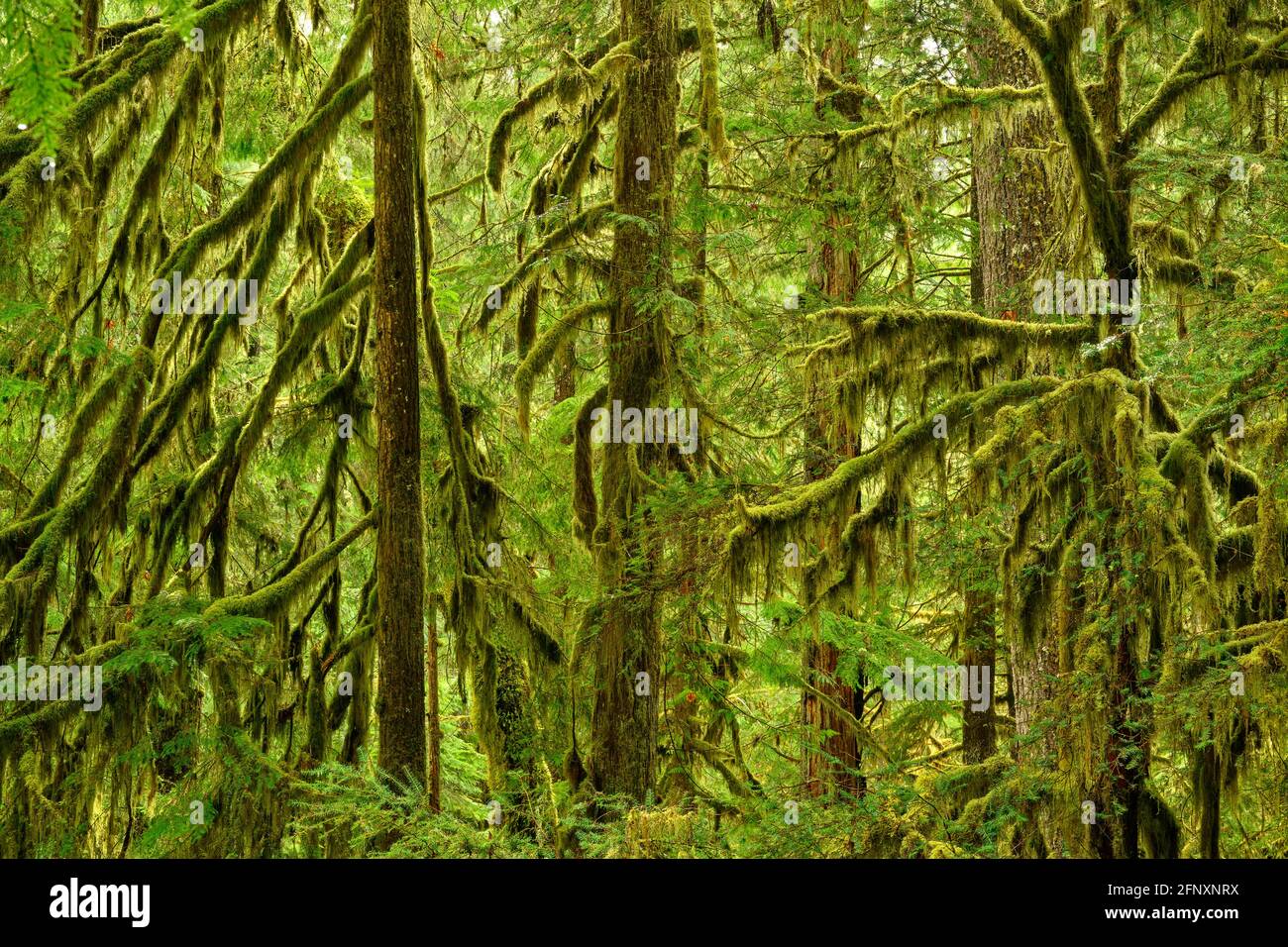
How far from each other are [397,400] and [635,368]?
179cm

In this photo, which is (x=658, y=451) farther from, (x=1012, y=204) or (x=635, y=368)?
(x=1012, y=204)

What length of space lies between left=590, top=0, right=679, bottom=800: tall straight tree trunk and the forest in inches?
1.4

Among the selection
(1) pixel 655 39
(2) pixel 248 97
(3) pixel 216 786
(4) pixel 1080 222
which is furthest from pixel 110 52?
(4) pixel 1080 222

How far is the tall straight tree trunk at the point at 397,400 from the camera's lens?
6.77m

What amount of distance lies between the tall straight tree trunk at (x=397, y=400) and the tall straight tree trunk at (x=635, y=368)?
54.7 inches

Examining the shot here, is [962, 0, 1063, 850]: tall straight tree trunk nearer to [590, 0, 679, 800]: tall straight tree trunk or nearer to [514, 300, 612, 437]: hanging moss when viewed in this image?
Answer: [590, 0, 679, 800]: tall straight tree trunk

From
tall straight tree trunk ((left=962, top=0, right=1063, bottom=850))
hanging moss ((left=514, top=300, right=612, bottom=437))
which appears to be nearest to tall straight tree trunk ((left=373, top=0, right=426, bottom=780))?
hanging moss ((left=514, top=300, right=612, bottom=437))

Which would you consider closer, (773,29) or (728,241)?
(728,241)

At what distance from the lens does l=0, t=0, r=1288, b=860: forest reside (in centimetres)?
565

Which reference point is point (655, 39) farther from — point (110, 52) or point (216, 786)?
point (216, 786)

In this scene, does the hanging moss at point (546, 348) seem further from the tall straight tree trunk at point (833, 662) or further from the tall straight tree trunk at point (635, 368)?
the tall straight tree trunk at point (833, 662)

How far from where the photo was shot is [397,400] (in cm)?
682

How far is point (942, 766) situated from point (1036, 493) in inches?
179
